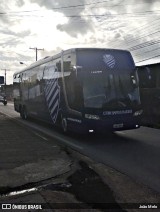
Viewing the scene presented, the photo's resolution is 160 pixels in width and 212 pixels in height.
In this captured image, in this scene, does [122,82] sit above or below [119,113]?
above

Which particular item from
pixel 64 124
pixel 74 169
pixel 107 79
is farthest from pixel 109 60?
pixel 74 169

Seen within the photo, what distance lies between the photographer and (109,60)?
13.7 metres

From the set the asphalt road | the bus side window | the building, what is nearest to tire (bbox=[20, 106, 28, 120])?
the building

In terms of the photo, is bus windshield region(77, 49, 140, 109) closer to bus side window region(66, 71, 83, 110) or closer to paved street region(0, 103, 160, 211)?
bus side window region(66, 71, 83, 110)

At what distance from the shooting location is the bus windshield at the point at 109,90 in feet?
42.4

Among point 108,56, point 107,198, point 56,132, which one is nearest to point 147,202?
point 107,198

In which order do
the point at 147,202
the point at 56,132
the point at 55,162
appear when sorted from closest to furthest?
the point at 147,202, the point at 55,162, the point at 56,132

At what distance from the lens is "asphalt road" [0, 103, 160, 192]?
8173mm

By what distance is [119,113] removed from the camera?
13.1m

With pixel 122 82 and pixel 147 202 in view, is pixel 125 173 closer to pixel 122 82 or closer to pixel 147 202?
pixel 147 202

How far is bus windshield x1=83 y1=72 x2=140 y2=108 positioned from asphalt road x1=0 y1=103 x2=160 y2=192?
4.33 feet

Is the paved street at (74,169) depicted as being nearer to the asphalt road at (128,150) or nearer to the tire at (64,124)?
the asphalt road at (128,150)

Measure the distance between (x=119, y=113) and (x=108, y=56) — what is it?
217cm

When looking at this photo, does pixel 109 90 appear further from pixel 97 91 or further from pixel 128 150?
pixel 128 150
